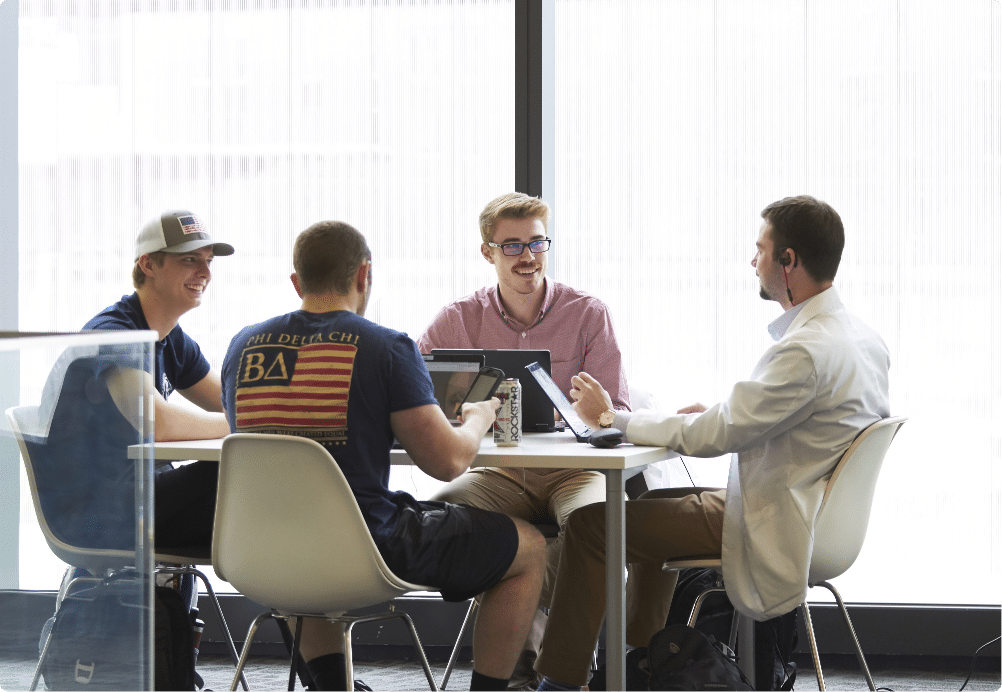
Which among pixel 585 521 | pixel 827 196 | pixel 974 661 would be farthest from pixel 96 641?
pixel 827 196

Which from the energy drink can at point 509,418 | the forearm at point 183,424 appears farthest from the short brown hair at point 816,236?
the forearm at point 183,424

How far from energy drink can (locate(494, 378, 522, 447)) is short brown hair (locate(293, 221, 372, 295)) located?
0.50 metres

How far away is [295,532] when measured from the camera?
2326mm

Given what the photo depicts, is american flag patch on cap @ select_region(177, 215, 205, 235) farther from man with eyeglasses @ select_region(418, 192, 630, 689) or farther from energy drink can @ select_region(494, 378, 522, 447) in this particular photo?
energy drink can @ select_region(494, 378, 522, 447)

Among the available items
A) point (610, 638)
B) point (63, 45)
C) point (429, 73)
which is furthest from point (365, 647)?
point (63, 45)

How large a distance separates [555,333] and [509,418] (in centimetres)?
79

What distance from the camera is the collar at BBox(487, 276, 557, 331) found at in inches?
137

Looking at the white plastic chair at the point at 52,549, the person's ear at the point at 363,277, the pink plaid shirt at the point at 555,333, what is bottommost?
the white plastic chair at the point at 52,549

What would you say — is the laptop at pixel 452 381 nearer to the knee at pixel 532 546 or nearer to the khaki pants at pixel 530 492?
the knee at pixel 532 546

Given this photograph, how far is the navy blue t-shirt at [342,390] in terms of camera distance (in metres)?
2.36

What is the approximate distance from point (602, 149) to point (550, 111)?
231mm

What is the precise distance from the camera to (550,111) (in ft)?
12.9

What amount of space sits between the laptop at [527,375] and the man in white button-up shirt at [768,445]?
0.19 metres

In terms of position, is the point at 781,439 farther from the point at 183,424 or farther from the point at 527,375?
the point at 183,424
